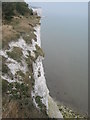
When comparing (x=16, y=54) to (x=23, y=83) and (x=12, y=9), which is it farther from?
(x=12, y=9)

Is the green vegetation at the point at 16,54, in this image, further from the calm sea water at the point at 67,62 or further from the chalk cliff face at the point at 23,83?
the calm sea water at the point at 67,62

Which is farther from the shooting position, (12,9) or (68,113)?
(12,9)

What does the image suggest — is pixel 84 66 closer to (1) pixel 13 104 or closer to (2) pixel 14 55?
(2) pixel 14 55

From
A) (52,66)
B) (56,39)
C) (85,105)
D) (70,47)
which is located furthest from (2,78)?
(56,39)

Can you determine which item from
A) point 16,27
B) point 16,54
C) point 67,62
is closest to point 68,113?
point 16,54

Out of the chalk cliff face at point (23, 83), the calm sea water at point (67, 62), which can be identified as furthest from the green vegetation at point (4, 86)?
the calm sea water at point (67, 62)

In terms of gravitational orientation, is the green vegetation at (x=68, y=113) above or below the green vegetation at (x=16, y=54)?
below
